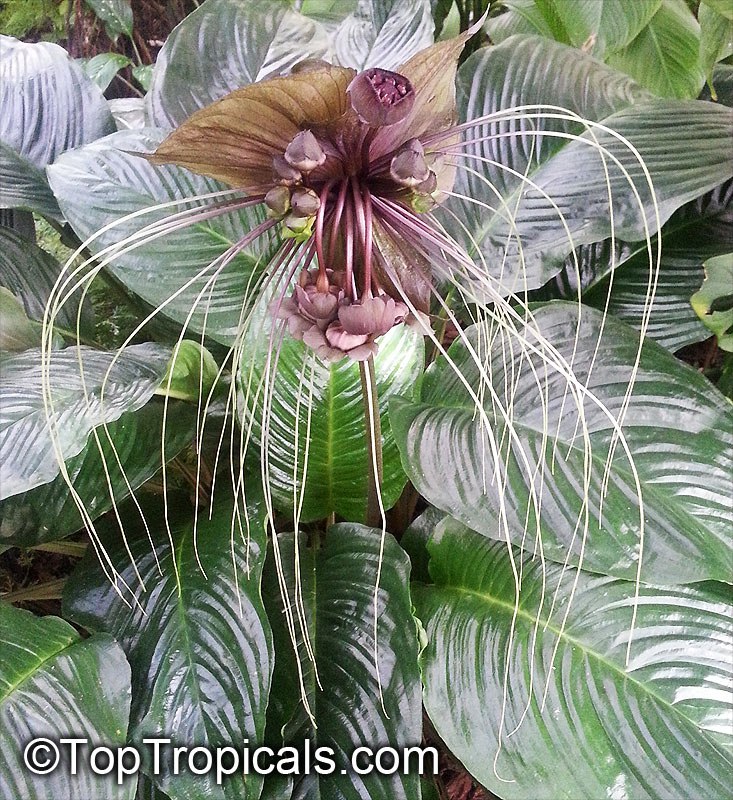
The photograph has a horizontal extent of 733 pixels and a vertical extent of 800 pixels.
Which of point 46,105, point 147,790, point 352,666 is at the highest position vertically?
point 46,105

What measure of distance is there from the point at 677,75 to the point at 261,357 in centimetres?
80

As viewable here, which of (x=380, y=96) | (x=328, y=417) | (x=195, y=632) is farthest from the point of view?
(x=328, y=417)

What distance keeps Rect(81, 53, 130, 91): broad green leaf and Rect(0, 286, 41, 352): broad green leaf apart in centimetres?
65

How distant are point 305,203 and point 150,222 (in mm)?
489

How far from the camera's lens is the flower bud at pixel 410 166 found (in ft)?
1.21

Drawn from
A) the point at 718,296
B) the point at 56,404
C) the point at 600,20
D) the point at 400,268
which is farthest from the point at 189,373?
the point at 600,20

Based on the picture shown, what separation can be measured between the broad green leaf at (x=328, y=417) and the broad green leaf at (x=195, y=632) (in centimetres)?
7

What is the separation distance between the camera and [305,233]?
398mm

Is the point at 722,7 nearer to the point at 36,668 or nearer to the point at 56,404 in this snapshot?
the point at 56,404

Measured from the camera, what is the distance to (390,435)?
0.79 metres

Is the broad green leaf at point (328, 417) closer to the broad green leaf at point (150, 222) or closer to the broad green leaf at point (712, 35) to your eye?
the broad green leaf at point (150, 222)

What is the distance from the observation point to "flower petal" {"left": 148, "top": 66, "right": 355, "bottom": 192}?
0.34 metres

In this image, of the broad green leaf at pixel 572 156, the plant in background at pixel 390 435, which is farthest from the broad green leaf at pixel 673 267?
the broad green leaf at pixel 572 156

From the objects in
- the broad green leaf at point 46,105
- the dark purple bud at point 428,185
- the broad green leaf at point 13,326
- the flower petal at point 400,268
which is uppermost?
the broad green leaf at point 46,105
